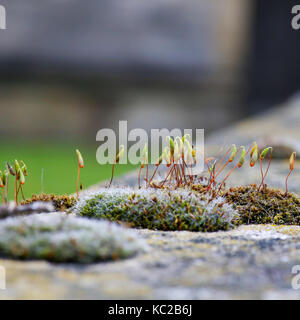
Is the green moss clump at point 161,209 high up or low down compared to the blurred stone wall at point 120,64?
down

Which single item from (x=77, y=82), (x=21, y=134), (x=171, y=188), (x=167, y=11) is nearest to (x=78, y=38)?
(x=77, y=82)

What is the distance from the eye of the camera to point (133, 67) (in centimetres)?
1478

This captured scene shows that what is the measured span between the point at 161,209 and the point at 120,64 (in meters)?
12.1

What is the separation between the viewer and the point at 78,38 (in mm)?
14297

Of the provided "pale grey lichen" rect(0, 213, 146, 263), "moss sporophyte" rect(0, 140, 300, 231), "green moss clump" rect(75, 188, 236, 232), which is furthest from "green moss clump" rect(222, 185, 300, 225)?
"pale grey lichen" rect(0, 213, 146, 263)

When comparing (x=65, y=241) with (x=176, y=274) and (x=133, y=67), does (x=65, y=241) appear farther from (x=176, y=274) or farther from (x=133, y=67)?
(x=133, y=67)

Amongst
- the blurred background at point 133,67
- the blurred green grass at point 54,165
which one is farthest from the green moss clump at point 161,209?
the blurred background at point 133,67

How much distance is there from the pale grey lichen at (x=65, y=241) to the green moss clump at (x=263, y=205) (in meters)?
1.22

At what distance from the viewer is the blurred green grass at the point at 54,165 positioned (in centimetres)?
938

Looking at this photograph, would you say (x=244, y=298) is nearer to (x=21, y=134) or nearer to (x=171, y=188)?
(x=171, y=188)

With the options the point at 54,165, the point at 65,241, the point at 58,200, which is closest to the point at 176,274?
the point at 65,241

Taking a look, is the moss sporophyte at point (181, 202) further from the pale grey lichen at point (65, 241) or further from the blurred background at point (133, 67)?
the blurred background at point (133, 67)

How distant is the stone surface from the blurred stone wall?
12.6 meters

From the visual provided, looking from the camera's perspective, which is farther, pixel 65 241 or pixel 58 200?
pixel 58 200
